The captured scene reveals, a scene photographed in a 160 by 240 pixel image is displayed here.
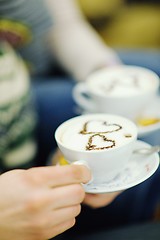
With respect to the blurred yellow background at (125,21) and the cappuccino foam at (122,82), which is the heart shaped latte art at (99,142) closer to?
the cappuccino foam at (122,82)

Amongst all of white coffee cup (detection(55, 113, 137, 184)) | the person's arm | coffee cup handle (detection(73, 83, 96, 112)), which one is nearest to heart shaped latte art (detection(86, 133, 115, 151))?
white coffee cup (detection(55, 113, 137, 184))

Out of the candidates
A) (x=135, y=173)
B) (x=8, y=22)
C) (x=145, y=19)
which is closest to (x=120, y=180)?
(x=135, y=173)

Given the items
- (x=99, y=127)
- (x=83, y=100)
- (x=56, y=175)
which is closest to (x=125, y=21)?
(x=83, y=100)

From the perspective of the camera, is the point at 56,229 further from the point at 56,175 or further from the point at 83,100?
the point at 83,100

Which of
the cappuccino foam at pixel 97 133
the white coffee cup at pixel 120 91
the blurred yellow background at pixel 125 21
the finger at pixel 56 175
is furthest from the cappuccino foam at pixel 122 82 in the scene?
the blurred yellow background at pixel 125 21

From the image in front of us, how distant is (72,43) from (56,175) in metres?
0.65

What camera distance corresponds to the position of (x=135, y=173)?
568 millimetres

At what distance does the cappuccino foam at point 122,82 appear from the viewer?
2.35 feet

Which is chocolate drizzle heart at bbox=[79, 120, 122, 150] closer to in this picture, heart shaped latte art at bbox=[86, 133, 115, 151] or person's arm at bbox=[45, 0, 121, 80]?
heart shaped latte art at bbox=[86, 133, 115, 151]

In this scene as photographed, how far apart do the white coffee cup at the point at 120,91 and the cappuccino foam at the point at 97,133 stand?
0.37 ft

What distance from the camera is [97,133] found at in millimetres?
542

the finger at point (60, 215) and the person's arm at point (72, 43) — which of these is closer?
the finger at point (60, 215)

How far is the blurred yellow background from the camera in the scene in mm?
2148

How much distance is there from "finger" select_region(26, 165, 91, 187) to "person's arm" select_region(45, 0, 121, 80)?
561mm
